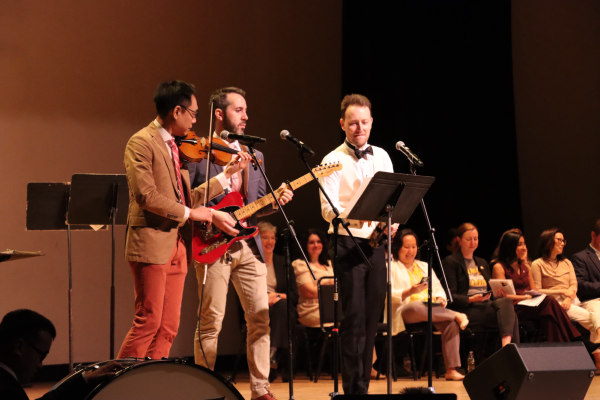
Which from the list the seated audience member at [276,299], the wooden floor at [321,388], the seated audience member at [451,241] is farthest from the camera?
the seated audience member at [451,241]

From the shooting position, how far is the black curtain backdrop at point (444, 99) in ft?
24.3

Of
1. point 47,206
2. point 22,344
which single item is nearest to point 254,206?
point 47,206

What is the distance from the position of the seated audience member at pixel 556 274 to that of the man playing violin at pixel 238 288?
12.2 ft

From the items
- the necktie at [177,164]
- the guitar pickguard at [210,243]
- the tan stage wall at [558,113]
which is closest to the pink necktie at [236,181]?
the guitar pickguard at [210,243]

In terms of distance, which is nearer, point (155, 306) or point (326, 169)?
point (155, 306)

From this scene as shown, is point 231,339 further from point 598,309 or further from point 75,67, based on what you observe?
point 598,309

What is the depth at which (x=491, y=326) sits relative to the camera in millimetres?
6438

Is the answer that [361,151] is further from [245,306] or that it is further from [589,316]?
[589,316]

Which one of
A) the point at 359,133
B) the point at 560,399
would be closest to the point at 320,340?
the point at 359,133

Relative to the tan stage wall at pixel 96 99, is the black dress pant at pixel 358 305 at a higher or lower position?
lower

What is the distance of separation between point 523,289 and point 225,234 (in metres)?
3.87

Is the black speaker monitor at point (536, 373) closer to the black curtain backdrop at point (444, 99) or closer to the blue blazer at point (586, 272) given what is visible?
the blue blazer at point (586, 272)

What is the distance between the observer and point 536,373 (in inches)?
119

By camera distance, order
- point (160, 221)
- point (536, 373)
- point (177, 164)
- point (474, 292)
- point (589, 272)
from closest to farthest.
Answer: point (536, 373)
point (160, 221)
point (177, 164)
point (474, 292)
point (589, 272)
